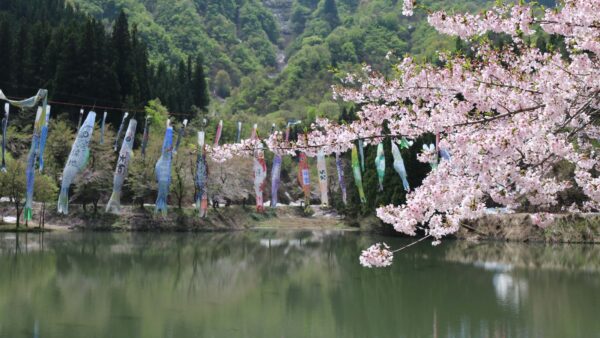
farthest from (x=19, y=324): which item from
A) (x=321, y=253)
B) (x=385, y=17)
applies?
(x=385, y=17)

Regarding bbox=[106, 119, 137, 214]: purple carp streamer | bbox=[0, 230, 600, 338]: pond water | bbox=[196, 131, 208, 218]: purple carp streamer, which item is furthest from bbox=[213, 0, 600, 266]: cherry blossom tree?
bbox=[196, 131, 208, 218]: purple carp streamer

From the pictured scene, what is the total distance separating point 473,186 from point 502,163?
0.93ft

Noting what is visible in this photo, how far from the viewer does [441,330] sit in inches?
436

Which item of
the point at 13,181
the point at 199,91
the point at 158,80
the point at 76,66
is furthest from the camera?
the point at 199,91

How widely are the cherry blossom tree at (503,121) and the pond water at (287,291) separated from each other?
564cm

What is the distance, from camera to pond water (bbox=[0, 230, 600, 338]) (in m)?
11.1

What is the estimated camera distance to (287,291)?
15180 millimetres

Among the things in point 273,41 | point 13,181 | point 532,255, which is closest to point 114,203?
point 13,181

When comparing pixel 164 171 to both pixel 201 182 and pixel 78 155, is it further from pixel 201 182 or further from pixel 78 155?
pixel 78 155

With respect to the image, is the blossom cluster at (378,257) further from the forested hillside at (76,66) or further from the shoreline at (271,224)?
the forested hillside at (76,66)

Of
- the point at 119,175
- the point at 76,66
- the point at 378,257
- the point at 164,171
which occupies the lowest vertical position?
the point at 378,257

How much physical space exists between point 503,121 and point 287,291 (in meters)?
Result: 10.7

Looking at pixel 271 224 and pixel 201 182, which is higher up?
pixel 201 182

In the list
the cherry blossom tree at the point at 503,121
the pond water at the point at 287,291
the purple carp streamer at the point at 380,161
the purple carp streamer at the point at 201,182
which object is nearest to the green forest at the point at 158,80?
the cherry blossom tree at the point at 503,121
